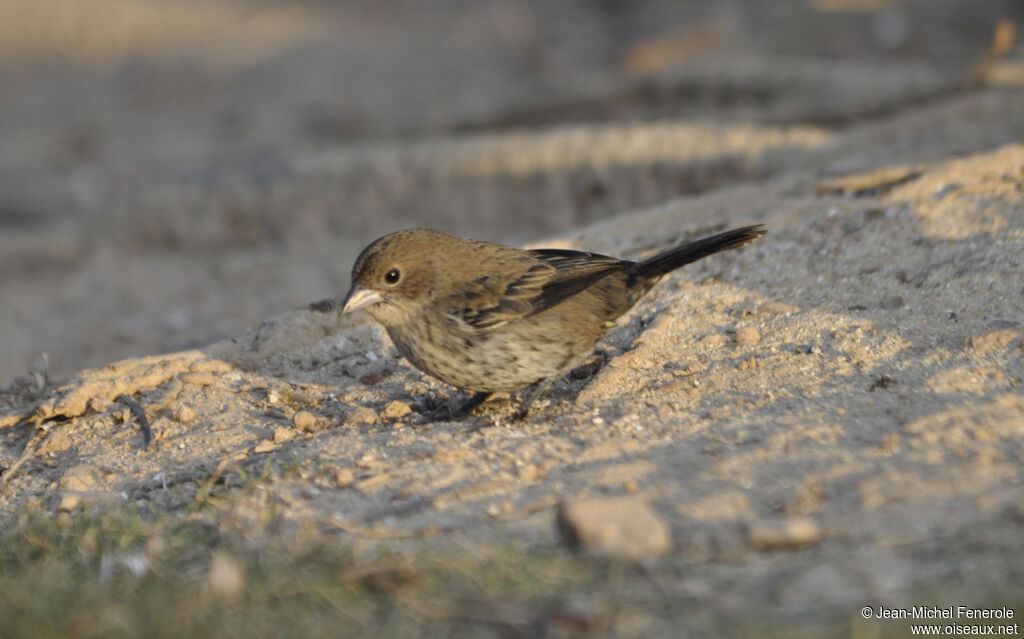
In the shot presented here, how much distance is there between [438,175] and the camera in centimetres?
966

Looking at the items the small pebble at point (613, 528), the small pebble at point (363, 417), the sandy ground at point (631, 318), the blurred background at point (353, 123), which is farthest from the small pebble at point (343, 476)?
the blurred background at point (353, 123)

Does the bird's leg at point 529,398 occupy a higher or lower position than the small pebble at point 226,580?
lower

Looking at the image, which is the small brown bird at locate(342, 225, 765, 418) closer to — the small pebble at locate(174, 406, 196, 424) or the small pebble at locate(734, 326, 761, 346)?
the small pebble at locate(734, 326, 761, 346)

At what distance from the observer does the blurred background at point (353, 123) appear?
8.86 m

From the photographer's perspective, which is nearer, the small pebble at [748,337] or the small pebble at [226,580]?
the small pebble at [226,580]

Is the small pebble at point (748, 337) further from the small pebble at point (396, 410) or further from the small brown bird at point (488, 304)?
the small pebble at point (396, 410)

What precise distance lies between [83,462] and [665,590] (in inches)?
105

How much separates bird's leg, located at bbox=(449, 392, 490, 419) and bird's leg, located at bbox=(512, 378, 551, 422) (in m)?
0.20

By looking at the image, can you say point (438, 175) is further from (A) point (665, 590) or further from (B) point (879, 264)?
(A) point (665, 590)

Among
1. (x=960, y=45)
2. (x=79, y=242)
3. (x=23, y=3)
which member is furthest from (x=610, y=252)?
(x=23, y=3)

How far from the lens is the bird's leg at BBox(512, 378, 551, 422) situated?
4414 millimetres

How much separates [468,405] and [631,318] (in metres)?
1.05

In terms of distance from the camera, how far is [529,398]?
14.9 feet

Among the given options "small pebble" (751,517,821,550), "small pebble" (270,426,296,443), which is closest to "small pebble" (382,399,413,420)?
"small pebble" (270,426,296,443)
